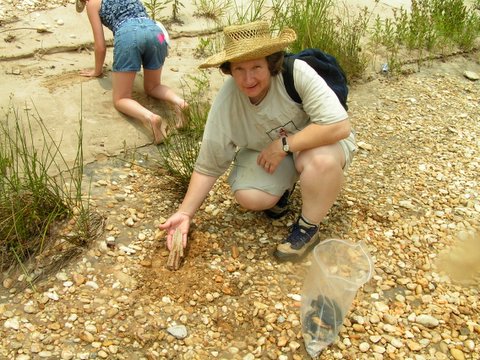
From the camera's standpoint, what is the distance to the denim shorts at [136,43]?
3889 mm

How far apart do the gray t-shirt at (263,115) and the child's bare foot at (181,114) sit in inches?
43.2

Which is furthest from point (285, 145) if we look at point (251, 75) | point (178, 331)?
point (178, 331)

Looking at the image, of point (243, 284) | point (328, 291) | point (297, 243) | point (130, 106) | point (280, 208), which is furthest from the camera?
point (130, 106)

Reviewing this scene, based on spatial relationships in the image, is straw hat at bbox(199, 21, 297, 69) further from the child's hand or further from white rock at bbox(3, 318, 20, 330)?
the child's hand

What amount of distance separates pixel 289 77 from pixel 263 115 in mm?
234

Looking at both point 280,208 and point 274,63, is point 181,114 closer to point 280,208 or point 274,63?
point 280,208

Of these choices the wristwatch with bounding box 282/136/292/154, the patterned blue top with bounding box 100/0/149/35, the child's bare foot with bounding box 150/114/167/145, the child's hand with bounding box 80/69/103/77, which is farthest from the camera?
the child's hand with bounding box 80/69/103/77

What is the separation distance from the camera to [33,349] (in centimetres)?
232

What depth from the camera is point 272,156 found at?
9.07 feet

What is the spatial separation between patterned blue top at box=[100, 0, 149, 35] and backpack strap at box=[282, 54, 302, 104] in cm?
186

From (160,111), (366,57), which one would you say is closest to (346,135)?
(160,111)

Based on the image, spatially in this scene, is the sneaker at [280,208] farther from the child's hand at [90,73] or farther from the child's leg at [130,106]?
the child's hand at [90,73]

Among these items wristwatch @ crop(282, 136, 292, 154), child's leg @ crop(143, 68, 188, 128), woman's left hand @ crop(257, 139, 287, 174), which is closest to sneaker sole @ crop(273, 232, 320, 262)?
woman's left hand @ crop(257, 139, 287, 174)

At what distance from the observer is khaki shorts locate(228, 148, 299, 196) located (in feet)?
9.45
